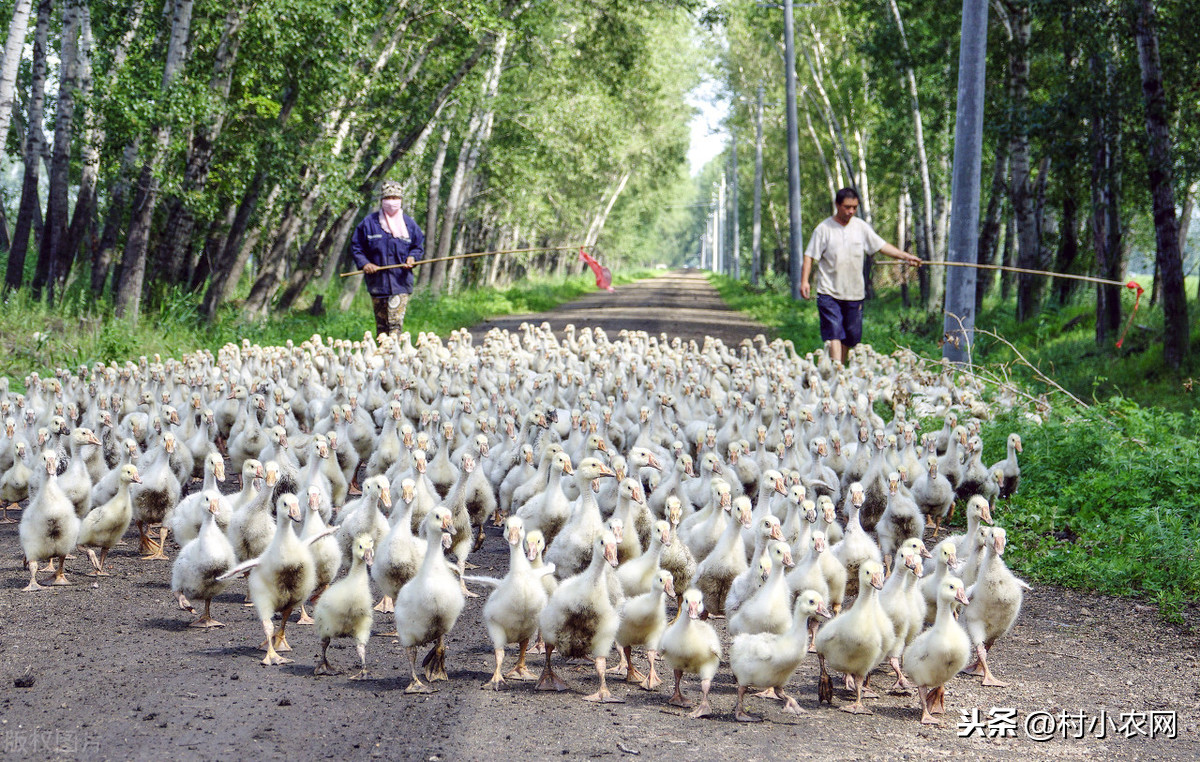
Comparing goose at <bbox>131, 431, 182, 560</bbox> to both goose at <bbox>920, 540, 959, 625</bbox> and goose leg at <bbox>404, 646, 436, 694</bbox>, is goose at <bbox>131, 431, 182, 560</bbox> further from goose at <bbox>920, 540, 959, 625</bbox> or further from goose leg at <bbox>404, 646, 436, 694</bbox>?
goose at <bbox>920, 540, 959, 625</bbox>

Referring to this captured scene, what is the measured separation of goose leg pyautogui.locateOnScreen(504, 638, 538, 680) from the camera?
627 centimetres

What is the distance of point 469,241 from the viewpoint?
179 feet

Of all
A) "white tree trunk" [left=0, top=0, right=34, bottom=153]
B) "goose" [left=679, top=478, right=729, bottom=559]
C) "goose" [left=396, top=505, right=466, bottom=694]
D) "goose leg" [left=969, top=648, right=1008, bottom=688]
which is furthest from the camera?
"white tree trunk" [left=0, top=0, right=34, bottom=153]

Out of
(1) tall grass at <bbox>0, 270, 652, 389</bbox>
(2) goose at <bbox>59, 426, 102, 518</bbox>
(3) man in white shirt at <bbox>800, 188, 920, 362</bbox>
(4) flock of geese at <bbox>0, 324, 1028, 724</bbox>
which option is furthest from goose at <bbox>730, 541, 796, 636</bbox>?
(1) tall grass at <bbox>0, 270, 652, 389</bbox>

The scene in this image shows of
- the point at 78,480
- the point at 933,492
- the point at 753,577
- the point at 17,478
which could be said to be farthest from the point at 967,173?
the point at 17,478

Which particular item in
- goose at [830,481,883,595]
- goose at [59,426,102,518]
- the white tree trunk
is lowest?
goose at [830,481,883,595]

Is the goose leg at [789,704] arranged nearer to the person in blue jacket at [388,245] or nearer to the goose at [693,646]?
the goose at [693,646]

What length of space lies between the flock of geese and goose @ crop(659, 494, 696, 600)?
0.02 metres

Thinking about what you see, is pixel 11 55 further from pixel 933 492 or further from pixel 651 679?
pixel 651 679

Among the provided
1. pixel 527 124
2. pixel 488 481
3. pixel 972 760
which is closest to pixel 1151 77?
pixel 488 481

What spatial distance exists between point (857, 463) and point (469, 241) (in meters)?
45.9

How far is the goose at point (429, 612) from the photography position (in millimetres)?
6078

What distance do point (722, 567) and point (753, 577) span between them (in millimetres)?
463

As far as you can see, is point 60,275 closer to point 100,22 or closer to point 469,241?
point 100,22
